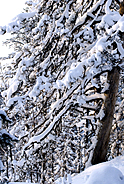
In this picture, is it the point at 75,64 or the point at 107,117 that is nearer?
the point at 75,64

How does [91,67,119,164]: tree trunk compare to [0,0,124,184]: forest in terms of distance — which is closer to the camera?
[0,0,124,184]: forest

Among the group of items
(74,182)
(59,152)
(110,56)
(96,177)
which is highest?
(110,56)

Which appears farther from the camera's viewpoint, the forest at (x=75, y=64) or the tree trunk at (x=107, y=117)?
the tree trunk at (x=107, y=117)

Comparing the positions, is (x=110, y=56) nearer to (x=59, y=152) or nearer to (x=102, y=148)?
(x=102, y=148)

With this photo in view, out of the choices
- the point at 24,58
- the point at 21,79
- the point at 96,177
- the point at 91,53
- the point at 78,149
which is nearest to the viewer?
the point at 96,177

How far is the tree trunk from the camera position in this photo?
5176 mm

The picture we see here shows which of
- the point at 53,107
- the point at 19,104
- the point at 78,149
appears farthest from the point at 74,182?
the point at 78,149

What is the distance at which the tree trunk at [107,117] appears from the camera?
5.18 meters

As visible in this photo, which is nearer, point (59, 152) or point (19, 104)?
point (19, 104)

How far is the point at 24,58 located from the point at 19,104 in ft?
5.14

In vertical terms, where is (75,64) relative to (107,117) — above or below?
above

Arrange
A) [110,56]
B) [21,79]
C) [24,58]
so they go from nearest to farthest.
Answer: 1. [110,56]
2. [21,79]
3. [24,58]

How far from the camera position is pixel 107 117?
527 centimetres

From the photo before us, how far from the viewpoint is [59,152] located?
13688 millimetres
